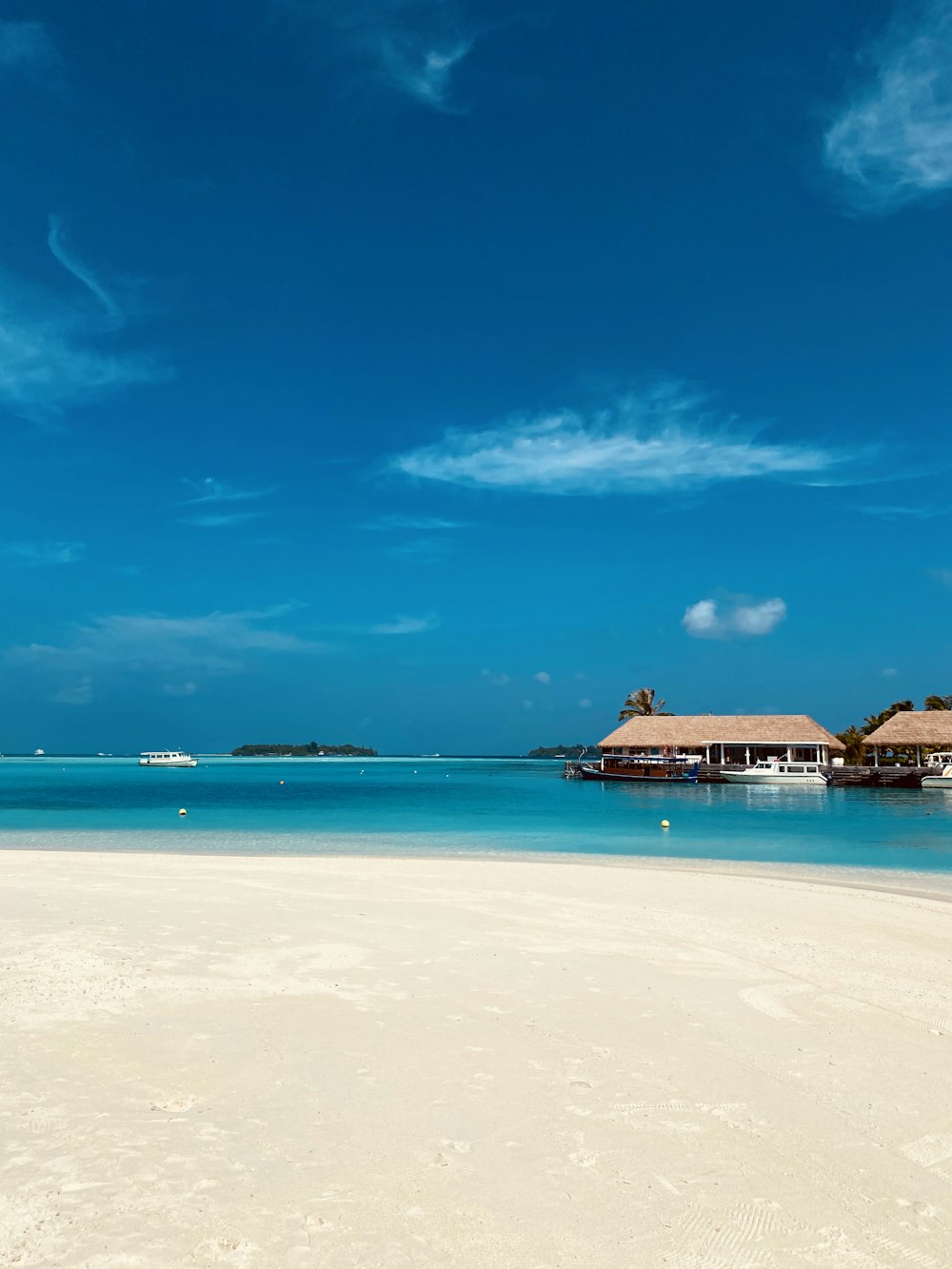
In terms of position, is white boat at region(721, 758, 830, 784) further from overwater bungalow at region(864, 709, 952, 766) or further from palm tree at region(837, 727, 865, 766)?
palm tree at region(837, 727, 865, 766)

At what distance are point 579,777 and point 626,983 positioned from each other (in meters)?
69.3

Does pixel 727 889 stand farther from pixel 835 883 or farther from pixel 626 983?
pixel 626 983

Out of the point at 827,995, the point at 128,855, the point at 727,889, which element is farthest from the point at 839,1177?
the point at 128,855

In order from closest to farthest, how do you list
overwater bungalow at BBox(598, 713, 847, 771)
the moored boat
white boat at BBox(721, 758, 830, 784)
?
white boat at BBox(721, 758, 830, 784) → the moored boat → overwater bungalow at BBox(598, 713, 847, 771)

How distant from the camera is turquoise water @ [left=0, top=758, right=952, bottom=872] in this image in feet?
77.9

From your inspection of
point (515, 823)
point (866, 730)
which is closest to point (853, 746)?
point (866, 730)

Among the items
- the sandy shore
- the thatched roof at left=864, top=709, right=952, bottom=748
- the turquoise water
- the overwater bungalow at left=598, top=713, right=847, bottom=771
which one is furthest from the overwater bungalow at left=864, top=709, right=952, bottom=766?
the sandy shore

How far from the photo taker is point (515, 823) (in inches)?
1319

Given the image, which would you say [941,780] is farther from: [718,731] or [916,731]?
[718,731]

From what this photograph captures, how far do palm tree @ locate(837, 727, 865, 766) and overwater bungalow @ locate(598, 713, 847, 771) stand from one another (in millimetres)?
4554

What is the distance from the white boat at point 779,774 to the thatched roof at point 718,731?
10.7 ft

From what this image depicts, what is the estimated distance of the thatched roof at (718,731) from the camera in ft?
222

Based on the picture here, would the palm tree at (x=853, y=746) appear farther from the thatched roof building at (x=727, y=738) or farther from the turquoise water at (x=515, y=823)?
the turquoise water at (x=515, y=823)

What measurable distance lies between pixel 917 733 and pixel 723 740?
45.5ft
